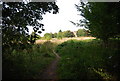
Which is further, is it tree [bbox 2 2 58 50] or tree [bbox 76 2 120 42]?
tree [bbox 76 2 120 42]

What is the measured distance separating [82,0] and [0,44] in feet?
33.3

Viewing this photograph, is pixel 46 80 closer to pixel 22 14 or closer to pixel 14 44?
pixel 14 44

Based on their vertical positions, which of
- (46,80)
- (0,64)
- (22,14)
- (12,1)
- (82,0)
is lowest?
(46,80)

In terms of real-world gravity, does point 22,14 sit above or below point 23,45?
above

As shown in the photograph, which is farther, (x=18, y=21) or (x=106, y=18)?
(x=106, y=18)

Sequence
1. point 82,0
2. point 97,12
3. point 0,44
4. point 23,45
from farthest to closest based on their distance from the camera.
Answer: point 82,0 < point 97,12 < point 23,45 < point 0,44

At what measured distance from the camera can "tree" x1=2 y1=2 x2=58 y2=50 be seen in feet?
14.7

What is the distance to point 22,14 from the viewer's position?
468 cm

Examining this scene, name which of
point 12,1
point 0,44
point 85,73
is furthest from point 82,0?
point 0,44

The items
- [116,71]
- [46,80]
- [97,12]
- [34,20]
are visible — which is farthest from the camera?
[97,12]

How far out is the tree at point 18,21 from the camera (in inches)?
177

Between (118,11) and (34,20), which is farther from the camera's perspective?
(118,11)

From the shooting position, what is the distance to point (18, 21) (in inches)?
176

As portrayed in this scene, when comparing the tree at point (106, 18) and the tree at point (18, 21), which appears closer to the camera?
the tree at point (18, 21)
